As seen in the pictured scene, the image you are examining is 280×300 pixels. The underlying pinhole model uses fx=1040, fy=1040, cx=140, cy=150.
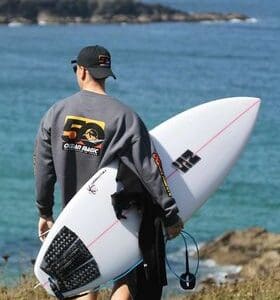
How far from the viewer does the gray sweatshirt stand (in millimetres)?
4562

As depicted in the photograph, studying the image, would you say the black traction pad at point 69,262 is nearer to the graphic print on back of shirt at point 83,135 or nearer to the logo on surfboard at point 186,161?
the graphic print on back of shirt at point 83,135

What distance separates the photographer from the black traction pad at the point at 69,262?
4832 millimetres

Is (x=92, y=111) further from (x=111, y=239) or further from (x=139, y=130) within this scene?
(x=111, y=239)

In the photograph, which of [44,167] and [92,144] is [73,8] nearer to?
[44,167]

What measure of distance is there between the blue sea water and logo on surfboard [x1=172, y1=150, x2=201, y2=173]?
344 cm

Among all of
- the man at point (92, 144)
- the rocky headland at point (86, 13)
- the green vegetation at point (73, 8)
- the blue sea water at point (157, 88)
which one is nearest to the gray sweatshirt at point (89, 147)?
the man at point (92, 144)

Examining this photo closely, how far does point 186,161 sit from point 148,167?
2.22ft

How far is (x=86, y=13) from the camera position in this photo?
333ft

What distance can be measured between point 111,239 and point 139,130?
60 centimetres

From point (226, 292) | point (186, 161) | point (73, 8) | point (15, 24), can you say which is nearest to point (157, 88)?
point (226, 292)

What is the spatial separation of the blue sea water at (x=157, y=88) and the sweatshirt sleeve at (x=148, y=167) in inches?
156

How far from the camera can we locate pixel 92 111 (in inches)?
183

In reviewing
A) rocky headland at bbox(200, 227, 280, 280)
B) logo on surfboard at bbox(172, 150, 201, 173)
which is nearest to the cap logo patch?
logo on surfboard at bbox(172, 150, 201, 173)

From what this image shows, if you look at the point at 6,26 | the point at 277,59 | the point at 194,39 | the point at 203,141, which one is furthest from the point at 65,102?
the point at 6,26
